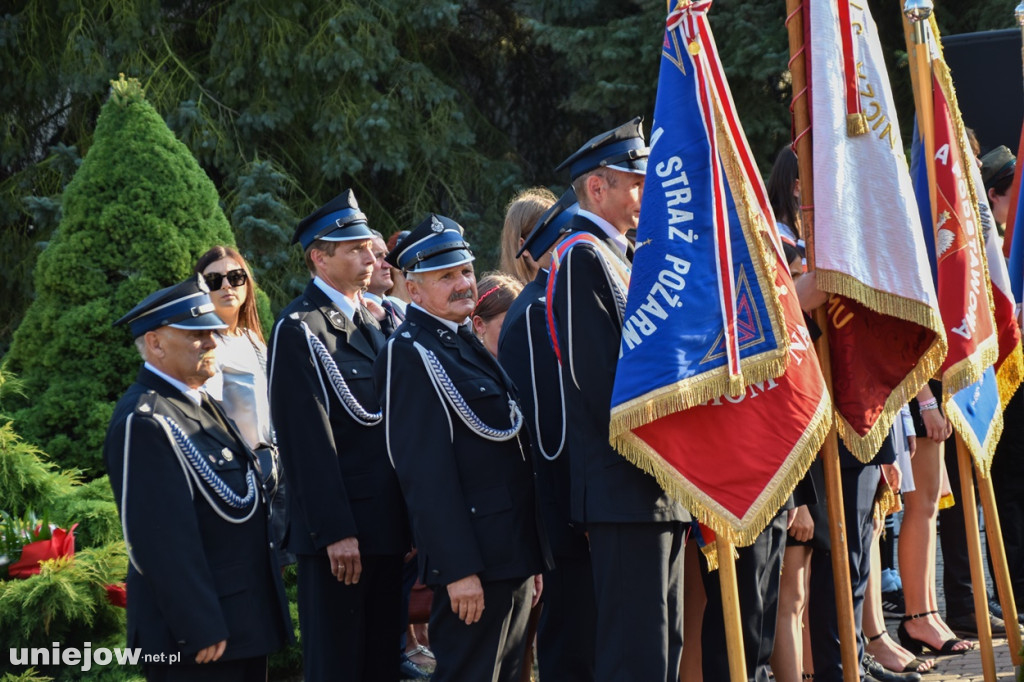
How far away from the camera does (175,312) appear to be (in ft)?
13.4

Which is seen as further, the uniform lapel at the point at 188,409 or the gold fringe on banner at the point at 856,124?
the gold fringe on banner at the point at 856,124

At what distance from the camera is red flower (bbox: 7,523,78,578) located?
5320mm

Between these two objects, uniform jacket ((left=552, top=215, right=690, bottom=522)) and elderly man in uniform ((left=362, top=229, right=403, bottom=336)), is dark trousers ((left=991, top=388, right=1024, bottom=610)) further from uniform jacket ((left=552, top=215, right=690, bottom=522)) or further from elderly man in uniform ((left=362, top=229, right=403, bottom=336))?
uniform jacket ((left=552, top=215, right=690, bottom=522))

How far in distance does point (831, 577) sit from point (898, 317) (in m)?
1.33

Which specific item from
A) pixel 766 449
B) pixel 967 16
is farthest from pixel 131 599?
pixel 967 16

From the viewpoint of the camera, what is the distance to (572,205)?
4961 mm

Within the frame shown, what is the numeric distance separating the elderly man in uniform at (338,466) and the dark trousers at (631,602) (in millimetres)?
1109

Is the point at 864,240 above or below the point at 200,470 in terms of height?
above

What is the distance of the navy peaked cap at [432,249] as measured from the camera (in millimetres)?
4492

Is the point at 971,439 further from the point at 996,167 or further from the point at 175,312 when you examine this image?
the point at 175,312

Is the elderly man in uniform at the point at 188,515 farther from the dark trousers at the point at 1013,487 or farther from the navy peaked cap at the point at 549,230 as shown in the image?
the dark trousers at the point at 1013,487

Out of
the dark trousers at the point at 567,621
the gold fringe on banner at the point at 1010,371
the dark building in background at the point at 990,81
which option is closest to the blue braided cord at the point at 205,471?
the dark trousers at the point at 567,621

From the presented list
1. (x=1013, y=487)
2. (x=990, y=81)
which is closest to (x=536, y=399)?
(x=1013, y=487)

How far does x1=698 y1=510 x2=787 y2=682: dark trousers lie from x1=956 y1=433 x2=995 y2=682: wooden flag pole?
2.84 feet
